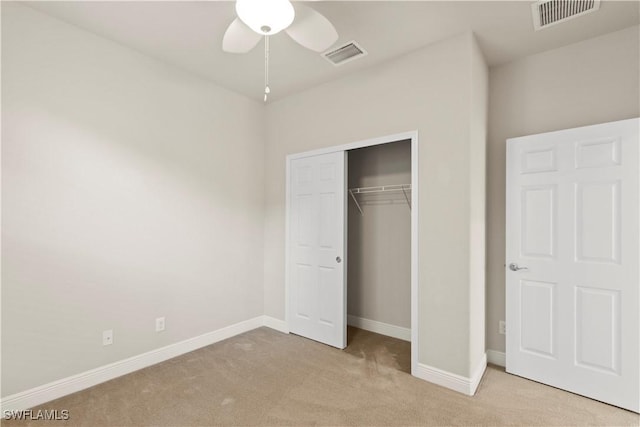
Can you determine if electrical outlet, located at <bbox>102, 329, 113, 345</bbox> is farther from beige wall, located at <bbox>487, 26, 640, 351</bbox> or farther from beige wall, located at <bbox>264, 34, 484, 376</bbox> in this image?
beige wall, located at <bbox>487, 26, 640, 351</bbox>

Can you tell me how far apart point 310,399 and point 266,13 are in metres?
2.52

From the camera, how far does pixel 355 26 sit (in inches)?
95.5

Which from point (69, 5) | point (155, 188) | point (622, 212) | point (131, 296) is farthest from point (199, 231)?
point (622, 212)

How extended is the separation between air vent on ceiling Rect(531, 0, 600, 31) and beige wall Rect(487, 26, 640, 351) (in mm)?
479

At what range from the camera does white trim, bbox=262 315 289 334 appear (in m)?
Result: 3.73

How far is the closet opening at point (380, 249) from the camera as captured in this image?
3.52 metres

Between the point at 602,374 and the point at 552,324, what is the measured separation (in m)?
0.42

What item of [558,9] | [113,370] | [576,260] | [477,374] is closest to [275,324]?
[113,370]

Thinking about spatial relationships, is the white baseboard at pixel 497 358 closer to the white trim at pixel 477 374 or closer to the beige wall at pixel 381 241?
the white trim at pixel 477 374

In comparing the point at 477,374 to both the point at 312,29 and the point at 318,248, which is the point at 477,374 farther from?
the point at 312,29

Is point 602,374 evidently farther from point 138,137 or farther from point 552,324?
point 138,137

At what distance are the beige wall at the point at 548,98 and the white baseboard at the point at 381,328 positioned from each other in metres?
0.85

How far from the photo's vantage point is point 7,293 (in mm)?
2139

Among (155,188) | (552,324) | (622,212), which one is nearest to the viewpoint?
(622,212)
